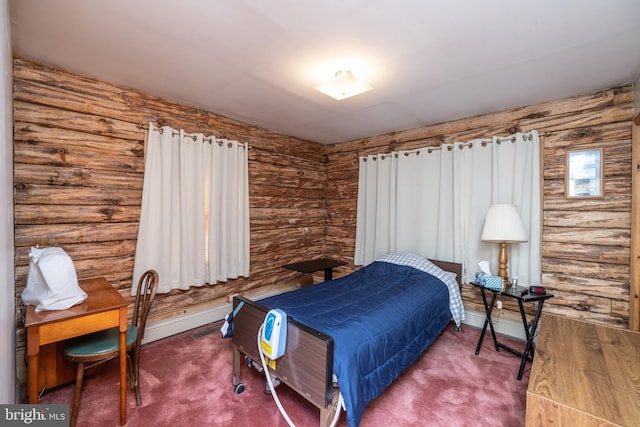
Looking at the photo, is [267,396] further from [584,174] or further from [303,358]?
[584,174]

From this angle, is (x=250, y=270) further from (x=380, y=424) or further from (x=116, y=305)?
(x=380, y=424)

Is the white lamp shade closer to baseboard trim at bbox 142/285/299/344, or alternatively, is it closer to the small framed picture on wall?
the small framed picture on wall

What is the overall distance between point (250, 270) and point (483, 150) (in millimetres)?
3064

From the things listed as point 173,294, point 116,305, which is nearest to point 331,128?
point 173,294

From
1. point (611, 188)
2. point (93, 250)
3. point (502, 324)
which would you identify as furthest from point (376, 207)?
point (93, 250)

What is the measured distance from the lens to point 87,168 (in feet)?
7.80

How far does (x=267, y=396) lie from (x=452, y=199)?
2742mm

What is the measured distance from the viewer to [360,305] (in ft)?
7.22

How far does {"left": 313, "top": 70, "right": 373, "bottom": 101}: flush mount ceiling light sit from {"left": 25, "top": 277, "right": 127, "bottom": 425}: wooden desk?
2067 millimetres

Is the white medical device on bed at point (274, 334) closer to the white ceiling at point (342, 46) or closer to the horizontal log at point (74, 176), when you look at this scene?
the white ceiling at point (342, 46)

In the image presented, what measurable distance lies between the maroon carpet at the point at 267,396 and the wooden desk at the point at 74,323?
289 millimetres

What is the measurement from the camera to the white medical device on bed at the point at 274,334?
5.54 ft

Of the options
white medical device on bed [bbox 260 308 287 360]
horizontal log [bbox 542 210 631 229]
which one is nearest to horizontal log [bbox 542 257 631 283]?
horizontal log [bbox 542 210 631 229]

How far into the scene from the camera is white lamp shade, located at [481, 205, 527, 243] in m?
2.59
